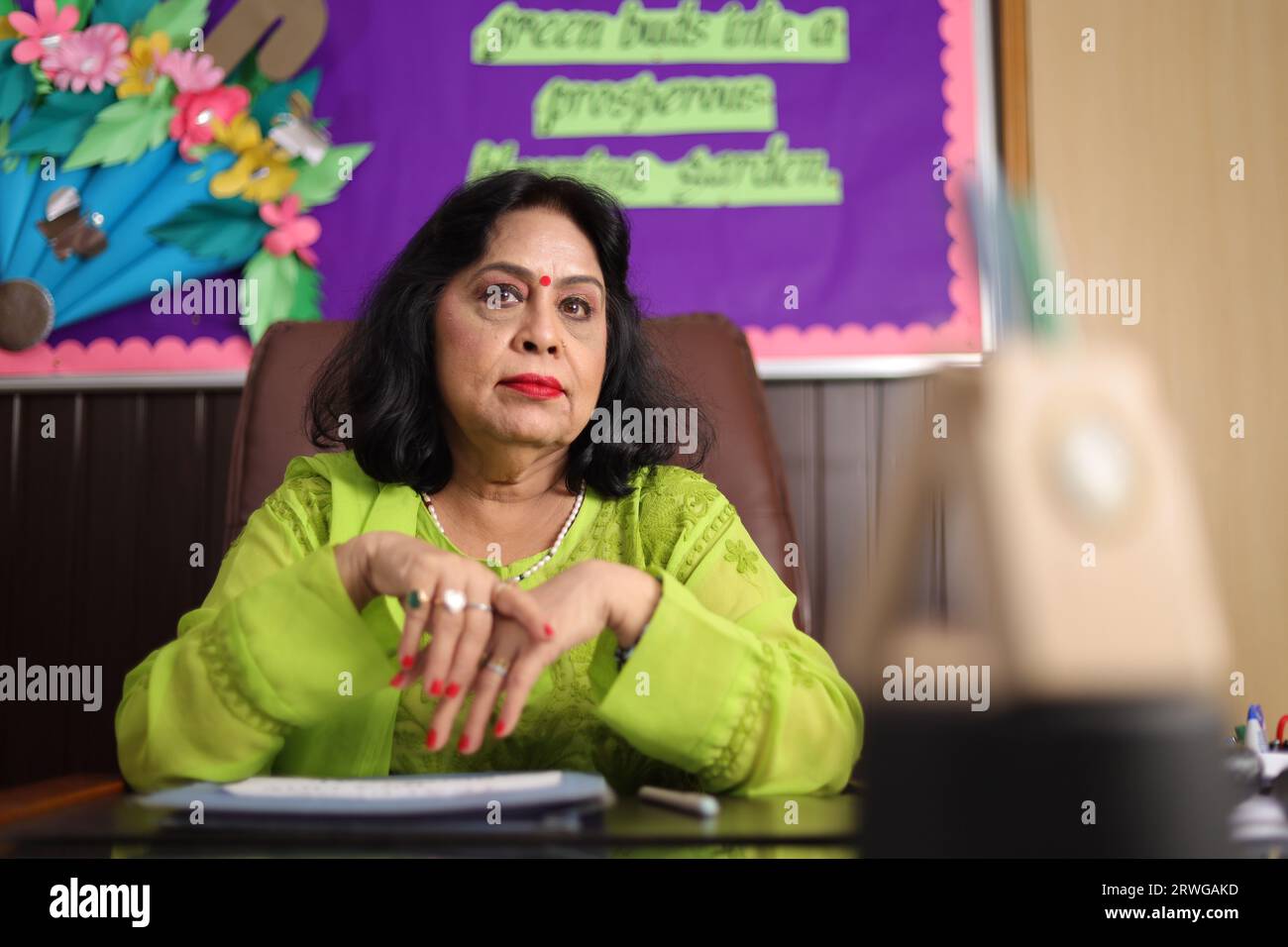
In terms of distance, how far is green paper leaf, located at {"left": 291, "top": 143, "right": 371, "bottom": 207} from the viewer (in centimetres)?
160

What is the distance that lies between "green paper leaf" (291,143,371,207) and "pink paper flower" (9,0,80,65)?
1.37ft

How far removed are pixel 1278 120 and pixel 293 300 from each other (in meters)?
1.48

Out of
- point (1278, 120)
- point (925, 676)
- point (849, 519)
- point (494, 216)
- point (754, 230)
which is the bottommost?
point (925, 676)

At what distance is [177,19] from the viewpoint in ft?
5.30

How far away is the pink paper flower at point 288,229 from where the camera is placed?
1575 millimetres

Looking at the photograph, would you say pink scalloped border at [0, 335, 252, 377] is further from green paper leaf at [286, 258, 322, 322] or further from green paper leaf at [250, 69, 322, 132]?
green paper leaf at [250, 69, 322, 132]

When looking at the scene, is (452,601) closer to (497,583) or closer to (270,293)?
(497,583)

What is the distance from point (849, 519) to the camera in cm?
159

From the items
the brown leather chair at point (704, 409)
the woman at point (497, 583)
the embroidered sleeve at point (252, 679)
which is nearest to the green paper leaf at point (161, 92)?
the brown leather chair at point (704, 409)

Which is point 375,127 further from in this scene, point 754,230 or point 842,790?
point 842,790

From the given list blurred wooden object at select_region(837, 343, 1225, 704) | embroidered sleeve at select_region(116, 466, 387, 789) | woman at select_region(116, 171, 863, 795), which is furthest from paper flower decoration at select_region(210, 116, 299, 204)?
blurred wooden object at select_region(837, 343, 1225, 704)
